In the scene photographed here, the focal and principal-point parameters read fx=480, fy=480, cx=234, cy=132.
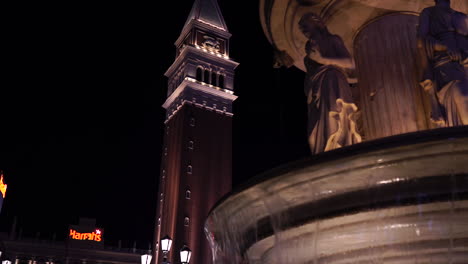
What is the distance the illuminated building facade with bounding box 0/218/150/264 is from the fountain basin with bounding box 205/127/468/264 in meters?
41.7

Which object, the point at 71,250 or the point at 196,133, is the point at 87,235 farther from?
the point at 196,133

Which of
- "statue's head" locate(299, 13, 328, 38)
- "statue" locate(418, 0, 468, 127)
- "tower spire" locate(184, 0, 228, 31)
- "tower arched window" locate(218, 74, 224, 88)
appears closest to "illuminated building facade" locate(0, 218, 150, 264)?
"tower arched window" locate(218, 74, 224, 88)

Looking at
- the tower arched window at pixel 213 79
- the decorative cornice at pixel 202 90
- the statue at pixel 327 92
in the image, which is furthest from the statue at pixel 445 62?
the tower arched window at pixel 213 79

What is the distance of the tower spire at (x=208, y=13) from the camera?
169ft

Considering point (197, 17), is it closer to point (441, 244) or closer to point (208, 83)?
point (208, 83)

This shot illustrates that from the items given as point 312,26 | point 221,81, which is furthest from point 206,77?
point 312,26

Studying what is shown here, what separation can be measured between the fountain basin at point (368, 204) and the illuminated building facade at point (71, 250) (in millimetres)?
41677

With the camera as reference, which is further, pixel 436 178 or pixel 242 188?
pixel 242 188

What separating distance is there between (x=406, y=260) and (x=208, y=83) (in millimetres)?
45345

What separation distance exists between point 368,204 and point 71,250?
45905 mm

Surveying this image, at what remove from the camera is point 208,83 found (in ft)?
159

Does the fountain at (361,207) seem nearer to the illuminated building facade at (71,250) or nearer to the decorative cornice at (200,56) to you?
the illuminated building facade at (71,250)

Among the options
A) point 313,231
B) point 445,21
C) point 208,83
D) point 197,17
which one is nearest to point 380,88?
point 445,21

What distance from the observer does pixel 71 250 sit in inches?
1783
